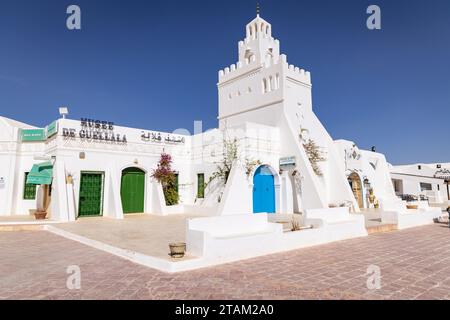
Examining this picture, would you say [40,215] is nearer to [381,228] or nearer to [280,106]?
[280,106]

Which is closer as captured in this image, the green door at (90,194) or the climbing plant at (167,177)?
the green door at (90,194)

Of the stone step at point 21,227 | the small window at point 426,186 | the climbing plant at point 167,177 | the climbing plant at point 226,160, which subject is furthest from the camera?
the small window at point 426,186

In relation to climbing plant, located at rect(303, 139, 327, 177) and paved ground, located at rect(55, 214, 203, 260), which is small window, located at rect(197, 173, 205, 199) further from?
paved ground, located at rect(55, 214, 203, 260)

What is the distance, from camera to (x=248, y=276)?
503 cm

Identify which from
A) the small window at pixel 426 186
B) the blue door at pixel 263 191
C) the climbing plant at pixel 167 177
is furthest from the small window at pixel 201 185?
the small window at pixel 426 186

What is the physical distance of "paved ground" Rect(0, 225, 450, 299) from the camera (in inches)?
164

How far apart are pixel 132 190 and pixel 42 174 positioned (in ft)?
14.2

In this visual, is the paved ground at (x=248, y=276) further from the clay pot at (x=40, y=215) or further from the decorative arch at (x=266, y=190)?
the decorative arch at (x=266, y=190)

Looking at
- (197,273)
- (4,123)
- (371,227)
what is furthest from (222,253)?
→ (4,123)

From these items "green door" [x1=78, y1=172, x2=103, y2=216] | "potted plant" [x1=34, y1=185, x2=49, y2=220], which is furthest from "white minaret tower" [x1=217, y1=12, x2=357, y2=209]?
"potted plant" [x1=34, y1=185, x2=49, y2=220]

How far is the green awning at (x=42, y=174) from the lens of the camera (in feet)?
42.9

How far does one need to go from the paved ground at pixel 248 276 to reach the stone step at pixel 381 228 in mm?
2561

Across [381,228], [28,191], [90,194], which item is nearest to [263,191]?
[381,228]

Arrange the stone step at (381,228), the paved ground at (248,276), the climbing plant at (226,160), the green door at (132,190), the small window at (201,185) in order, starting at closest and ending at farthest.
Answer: the paved ground at (248,276)
the stone step at (381,228)
the climbing plant at (226,160)
the green door at (132,190)
the small window at (201,185)
